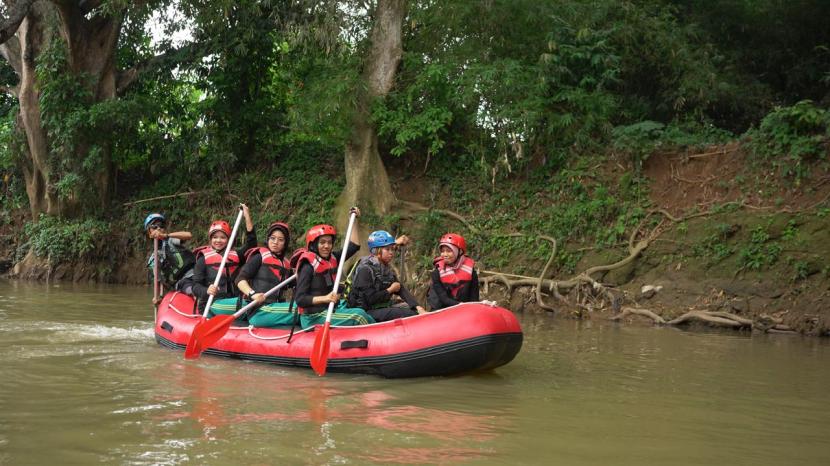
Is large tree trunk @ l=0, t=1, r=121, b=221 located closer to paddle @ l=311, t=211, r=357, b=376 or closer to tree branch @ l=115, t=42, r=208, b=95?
tree branch @ l=115, t=42, r=208, b=95

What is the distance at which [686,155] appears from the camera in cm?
1482

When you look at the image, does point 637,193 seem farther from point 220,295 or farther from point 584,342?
point 220,295

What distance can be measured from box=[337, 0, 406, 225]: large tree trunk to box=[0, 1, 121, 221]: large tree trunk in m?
5.56

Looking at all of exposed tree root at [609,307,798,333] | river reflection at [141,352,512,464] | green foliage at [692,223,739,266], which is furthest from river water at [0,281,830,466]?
green foliage at [692,223,739,266]

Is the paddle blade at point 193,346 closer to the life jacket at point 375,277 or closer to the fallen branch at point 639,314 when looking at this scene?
the life jacket at point 375,277

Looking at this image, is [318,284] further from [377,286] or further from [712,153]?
[712,153]

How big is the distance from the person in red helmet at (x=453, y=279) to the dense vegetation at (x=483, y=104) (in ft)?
18.9

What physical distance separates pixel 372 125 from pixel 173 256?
6.95 metres

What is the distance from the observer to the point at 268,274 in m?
8.72

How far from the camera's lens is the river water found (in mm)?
5023

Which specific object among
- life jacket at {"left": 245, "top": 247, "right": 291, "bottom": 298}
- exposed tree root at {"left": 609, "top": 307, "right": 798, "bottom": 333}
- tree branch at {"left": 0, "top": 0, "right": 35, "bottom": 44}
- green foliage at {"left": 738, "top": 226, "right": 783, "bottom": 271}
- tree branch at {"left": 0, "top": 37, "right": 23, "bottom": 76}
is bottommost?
exposed tree root at {"left": 609, "top": 307, "right": 798, "bottom": 333}

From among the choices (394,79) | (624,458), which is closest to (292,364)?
(624,458)

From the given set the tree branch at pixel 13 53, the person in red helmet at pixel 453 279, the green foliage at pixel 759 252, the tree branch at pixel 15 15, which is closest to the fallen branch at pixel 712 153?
the green foliage at pixel 759 252

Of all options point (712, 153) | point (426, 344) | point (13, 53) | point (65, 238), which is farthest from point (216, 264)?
point (13, 53)
